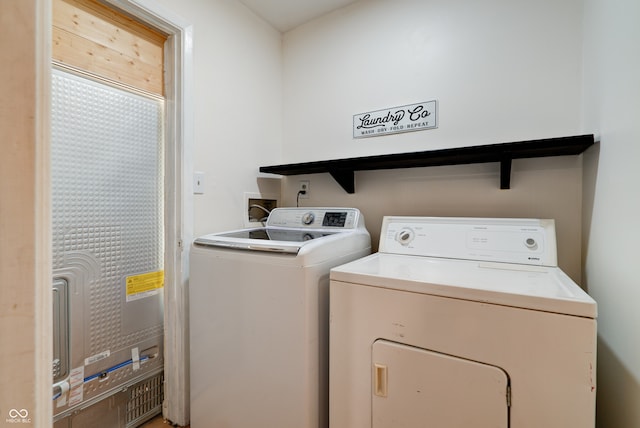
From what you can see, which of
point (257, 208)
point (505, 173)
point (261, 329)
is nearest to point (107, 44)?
point (257, 208)

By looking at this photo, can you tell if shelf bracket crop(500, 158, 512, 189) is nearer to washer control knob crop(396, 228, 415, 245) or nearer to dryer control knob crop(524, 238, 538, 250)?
dryer control knob crop(524, 238, 538, 250)

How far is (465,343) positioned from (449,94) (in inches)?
52.5

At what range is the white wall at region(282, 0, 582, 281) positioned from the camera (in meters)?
1.38

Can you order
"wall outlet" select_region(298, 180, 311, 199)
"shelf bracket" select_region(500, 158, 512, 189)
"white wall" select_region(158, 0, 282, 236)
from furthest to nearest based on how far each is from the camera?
"wall outlet" select_region(298, 180, 311, 199) → "white wall" select_region(158, 0, 282, 236) → "shelf bracket" select_region(500, 158, 512, 189)

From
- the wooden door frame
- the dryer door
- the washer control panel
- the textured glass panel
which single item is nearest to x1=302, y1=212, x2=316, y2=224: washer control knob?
the washer control panel

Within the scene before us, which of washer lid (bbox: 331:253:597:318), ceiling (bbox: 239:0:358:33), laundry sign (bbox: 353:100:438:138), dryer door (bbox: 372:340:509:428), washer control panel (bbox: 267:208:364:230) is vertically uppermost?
ceiling (bbox: 239:0:358:33)

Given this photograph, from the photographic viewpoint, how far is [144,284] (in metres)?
1.48

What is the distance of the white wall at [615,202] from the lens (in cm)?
82

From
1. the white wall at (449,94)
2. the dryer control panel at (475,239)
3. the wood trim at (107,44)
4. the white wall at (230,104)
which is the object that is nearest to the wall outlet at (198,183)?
the white wall at (230,104)

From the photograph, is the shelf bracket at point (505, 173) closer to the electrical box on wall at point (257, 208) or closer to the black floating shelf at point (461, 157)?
the black floating shelf at point (461, 157)

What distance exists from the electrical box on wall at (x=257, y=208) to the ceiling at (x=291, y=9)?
1246 mm

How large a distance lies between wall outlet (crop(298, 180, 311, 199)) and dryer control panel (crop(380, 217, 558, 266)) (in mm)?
708

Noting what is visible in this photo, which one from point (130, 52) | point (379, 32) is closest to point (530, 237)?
point (379, 32)

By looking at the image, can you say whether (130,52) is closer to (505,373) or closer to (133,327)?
(133,327)
